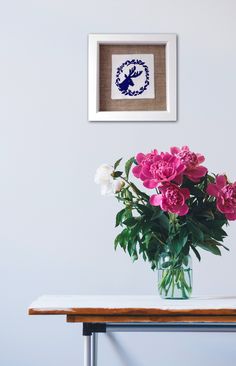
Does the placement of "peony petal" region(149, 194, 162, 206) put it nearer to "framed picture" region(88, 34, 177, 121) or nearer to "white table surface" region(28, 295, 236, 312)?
"white table surface" region(28, 295, 236, 312)

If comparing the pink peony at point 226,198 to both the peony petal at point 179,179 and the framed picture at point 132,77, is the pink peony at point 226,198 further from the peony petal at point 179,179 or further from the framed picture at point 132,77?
the framed picture at point 132,77

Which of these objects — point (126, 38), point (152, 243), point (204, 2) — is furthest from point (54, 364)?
point (204, 2)

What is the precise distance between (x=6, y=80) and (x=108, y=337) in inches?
38.1

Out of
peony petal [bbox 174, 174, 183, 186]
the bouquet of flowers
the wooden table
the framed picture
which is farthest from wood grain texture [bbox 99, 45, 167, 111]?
the wooden table

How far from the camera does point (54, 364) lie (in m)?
2.28

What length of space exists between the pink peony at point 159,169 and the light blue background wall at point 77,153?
2.12 ft

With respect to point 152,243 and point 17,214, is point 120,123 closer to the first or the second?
point 17,214

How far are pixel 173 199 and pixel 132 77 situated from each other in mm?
842

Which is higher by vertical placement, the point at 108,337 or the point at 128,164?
the point at 128,164

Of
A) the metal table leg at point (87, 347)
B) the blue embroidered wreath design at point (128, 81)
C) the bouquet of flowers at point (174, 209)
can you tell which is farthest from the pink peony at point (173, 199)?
the blue embroidered wreath design at point (128, 81)

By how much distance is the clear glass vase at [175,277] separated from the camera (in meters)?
1.76

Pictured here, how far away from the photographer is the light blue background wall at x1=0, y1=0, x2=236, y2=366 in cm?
229

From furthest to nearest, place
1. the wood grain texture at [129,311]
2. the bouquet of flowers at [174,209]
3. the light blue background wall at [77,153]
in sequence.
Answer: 1. the light blue background wall at [77,153]
2. the bouquet of flowers at [174,209]
3. the wood grain texture at [129,311]

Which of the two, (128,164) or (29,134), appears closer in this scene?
(128,164)
